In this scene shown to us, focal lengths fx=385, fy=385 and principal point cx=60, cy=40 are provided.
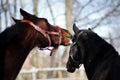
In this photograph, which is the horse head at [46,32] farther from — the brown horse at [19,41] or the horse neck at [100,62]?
the horse neck at [100,62]

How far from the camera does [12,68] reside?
17.9 ft

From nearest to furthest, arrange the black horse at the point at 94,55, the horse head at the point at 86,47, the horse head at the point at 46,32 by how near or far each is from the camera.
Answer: the black horse at the point at 94,55 → the horse head at the point at 86,47 → the horse head at the point at 46,32

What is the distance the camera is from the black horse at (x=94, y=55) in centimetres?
511

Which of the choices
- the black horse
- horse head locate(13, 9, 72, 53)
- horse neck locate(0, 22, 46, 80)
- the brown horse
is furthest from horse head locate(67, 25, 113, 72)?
horse neck locate(0, 22, 46, 80)

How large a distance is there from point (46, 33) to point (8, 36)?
66 cm

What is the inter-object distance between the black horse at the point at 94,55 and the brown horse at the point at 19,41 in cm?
50

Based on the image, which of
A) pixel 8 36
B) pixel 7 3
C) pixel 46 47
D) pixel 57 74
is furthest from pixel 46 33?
pixel 7 3

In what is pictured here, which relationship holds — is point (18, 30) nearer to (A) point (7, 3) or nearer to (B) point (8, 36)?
(B) point (8, 36)

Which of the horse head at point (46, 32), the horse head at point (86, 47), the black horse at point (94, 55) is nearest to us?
the black horse at point (94, 55)

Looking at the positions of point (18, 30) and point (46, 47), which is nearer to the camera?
point (18, 30)

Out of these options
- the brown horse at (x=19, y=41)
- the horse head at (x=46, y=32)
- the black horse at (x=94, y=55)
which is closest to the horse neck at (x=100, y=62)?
the black horse at (x=94, y=55)

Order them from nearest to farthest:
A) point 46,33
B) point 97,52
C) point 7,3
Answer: point 97,52, point 46,33, point 7,3

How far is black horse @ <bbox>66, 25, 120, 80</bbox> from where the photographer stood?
511 cm

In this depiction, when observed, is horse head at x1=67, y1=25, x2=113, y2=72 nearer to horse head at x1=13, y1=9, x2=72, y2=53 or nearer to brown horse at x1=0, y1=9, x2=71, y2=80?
horse head at x1=13, y1=9, x2=72, y2=53
